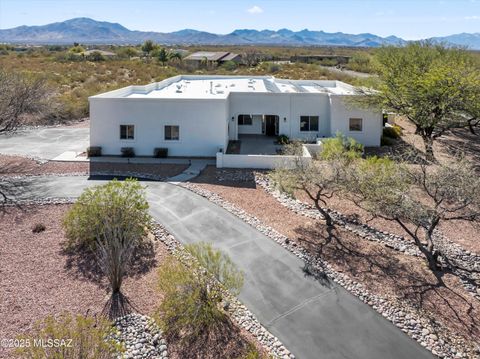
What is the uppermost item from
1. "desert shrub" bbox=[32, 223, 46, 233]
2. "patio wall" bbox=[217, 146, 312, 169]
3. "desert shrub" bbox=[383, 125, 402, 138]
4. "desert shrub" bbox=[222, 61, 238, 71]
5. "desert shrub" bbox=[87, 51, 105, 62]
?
"desert shrub" bbox=[87, 51, 105, 62]

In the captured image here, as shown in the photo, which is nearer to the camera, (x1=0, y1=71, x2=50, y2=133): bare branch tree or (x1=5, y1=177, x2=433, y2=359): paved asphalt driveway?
(x1=5, y1=177, x2=433, y2=359): paved asphalt driveway

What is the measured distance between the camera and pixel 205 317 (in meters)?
9.99

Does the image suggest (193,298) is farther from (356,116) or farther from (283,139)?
(356,116)

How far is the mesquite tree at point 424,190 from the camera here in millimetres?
12391

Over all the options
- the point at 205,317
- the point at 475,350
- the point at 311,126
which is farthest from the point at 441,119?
the point at 205,317

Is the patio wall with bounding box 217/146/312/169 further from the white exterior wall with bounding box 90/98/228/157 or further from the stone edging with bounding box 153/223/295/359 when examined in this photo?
the stone edging with bounding box 153/223/295/359

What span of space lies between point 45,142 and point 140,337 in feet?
81.5

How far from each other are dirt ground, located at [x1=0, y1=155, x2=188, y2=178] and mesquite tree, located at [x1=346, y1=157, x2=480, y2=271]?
1259 centimetres

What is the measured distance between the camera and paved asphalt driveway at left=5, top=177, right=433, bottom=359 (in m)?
9.49

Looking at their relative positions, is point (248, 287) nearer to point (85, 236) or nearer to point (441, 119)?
point (85, 236)

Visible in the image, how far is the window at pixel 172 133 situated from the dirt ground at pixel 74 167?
9.09 feet

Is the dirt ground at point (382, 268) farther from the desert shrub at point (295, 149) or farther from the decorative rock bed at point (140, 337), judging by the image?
the decorative rock bed at point (140, 337)

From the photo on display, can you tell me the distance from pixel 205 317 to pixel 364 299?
494cm

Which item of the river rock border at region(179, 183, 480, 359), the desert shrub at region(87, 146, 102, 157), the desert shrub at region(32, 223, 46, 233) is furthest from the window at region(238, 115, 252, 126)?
the desert shrub at region(32, 223, 46, 233)
